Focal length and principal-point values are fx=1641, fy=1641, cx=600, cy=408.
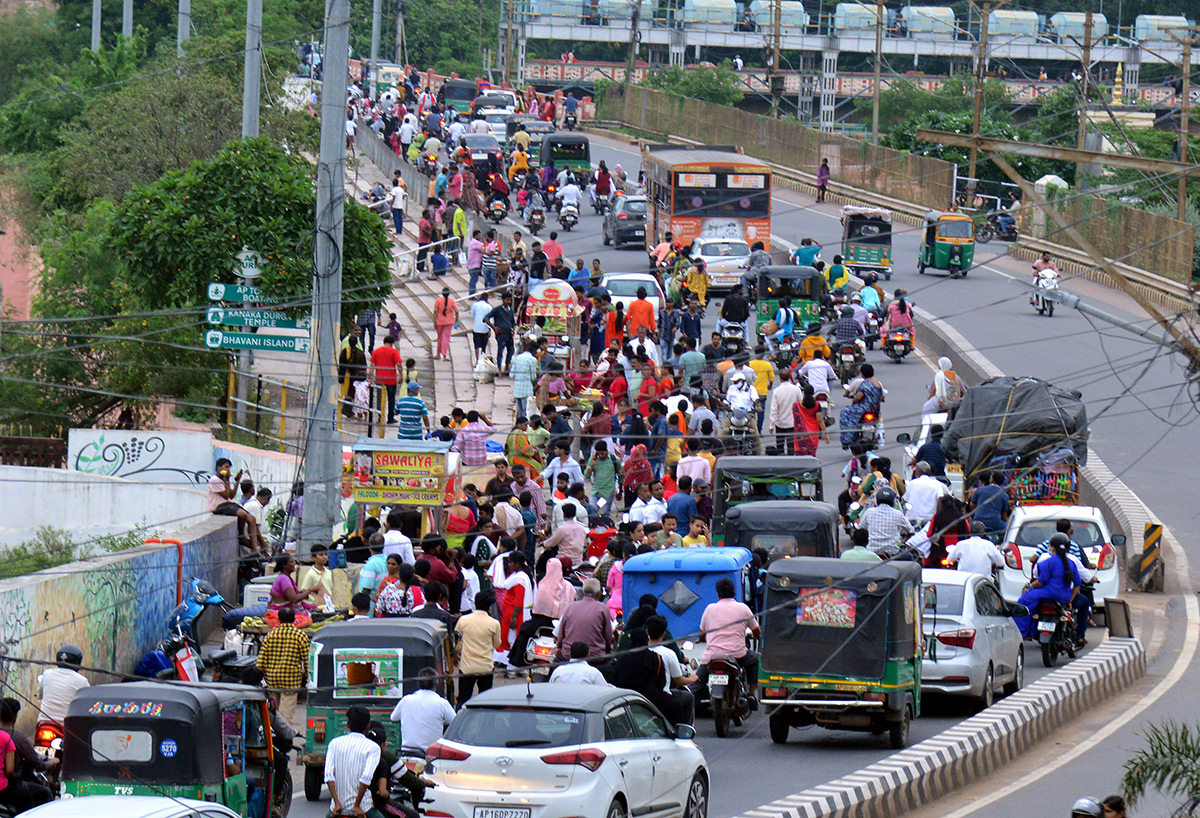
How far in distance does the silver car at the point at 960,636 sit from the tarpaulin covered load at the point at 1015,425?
6809mm

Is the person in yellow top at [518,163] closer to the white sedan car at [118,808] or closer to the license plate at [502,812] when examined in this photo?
the license plate at [502,812]

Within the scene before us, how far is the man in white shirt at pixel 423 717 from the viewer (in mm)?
11852

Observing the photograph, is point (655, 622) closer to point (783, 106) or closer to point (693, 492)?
point (693, 492)

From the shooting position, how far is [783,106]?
372ft

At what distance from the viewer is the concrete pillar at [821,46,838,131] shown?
89.6 meters

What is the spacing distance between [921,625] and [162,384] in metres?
19.2

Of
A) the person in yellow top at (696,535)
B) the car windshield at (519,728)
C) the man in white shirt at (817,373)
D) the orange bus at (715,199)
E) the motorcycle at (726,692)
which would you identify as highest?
the orange bus at (715,199)

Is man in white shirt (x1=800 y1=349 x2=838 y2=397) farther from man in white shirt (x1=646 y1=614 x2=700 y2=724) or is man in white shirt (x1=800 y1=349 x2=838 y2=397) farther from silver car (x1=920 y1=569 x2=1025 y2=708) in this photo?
man in white shirt (x1=646 y1=614 x2=700 y2=724)

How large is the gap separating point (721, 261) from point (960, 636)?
2464cm

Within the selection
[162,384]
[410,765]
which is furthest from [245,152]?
[410,765]

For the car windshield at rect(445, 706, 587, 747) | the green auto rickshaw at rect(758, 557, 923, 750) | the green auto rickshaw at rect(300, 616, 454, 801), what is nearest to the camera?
the car windshield at rect(445, 706, 587, 747)

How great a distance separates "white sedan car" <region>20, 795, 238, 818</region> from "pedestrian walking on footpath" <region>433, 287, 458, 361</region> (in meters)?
23.7

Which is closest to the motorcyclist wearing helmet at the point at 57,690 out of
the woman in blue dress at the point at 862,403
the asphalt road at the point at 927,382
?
the asphalt road at the point at 927,382

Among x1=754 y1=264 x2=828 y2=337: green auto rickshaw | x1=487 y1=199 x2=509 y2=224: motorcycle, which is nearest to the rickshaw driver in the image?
x1=754 y1=264 x2=828 y2=337: green auto rickshaw
